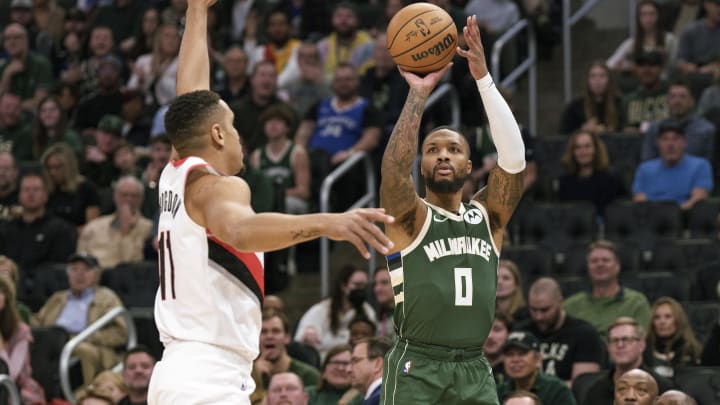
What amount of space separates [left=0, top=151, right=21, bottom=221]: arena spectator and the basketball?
7.69 meters

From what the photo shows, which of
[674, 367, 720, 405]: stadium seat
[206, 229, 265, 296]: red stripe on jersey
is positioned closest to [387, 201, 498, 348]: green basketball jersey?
[206, 229, 265, 296]: red stripe on jersey

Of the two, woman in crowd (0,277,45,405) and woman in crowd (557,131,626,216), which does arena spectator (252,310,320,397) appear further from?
woman in crowd (557,131,626,216)

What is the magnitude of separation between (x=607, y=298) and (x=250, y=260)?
5.87 meters

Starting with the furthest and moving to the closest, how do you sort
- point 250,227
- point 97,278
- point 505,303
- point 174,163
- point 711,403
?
point 97,278 < point 505,303 < point 711,403 < point 174,163 < point 250,227

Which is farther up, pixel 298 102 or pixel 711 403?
Answer: pixel 298 102

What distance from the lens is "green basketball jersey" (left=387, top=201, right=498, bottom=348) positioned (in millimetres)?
6395

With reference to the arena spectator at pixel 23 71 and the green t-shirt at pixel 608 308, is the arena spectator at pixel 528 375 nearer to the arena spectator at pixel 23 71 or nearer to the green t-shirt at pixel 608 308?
the green t-shirt at pixel 608 308

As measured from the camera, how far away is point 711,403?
889 centimetres

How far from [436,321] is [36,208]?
7.44m

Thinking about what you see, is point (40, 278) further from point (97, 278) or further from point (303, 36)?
point (303, 36)

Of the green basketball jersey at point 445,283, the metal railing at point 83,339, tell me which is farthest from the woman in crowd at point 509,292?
the green basketball jersey at point 445,283

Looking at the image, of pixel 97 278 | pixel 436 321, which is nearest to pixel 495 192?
pixel 436 321

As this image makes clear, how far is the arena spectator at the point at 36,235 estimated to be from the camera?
42.3 ft

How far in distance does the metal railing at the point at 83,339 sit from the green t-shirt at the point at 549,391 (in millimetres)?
3481
